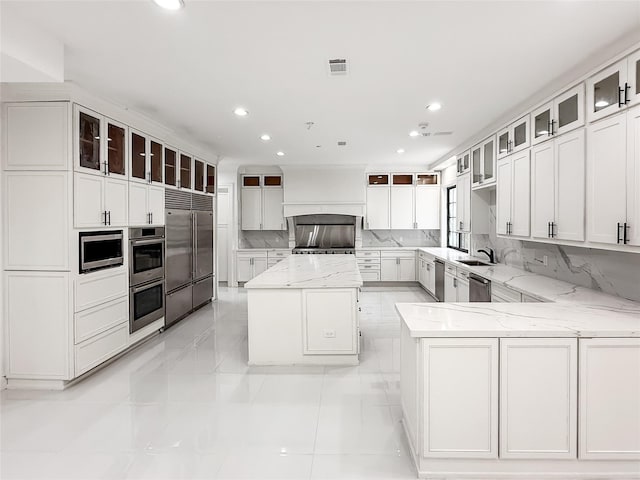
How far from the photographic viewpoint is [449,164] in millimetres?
7203

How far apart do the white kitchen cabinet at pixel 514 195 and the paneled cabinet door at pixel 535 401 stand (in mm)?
2015

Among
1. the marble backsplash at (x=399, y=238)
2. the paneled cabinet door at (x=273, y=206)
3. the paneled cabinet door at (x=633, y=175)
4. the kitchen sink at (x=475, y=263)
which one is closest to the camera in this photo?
the paneled cabinet door at (x=633, y=175)

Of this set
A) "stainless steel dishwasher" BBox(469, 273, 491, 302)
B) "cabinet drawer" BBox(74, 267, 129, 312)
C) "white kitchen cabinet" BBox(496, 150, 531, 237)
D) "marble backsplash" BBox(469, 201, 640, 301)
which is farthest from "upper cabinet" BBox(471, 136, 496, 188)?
"cabinet drawer" BBox(74, 267, 129, 312)

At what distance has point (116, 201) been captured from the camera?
12.0ft

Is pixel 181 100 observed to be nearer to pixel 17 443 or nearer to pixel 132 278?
pixel 132 278

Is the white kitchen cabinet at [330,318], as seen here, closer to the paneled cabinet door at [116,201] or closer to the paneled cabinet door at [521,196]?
the paneled cabinet door at [521,196]

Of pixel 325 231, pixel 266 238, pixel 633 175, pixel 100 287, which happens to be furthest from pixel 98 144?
pixel 325 231

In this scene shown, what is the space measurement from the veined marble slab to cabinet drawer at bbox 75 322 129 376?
8.85ft

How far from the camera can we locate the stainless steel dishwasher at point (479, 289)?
394 cm

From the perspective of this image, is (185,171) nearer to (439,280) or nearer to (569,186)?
(439,280)

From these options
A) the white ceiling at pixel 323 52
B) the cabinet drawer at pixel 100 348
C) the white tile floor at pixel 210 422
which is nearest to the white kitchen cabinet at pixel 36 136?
the white ceiling at pixel 323 52

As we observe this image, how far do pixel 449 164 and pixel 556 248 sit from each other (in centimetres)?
388

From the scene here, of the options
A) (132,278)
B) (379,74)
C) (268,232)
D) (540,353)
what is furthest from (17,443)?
(268,232)

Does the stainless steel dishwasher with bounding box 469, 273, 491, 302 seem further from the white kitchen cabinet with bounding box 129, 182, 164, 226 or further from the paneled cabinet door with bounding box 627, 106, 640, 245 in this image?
the white kitchen cabinet with bounding box 129, 182, 164, 226
